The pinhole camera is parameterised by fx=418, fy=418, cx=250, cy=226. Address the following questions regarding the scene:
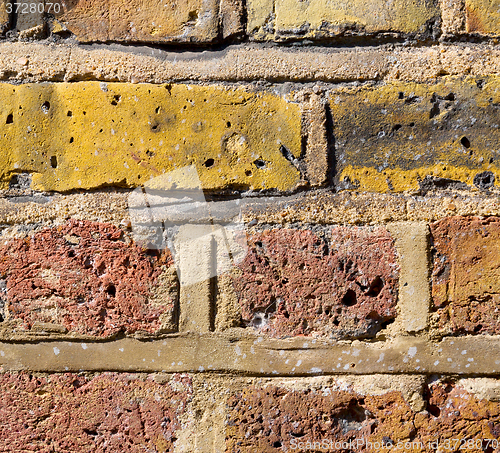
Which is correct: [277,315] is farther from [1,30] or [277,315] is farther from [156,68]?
[1,30]

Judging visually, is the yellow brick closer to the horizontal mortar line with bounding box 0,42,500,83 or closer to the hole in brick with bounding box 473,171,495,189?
the horizontal mortar line with bounding box 0,42,500,83

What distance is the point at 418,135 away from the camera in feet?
2.40

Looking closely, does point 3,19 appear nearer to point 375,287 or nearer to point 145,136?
point 145,136

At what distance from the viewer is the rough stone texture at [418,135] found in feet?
2.38

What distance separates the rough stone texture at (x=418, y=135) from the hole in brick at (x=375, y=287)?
16 cm

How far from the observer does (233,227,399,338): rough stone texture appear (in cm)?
73

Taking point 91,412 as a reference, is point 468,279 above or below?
above

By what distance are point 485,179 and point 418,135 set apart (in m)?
0.14

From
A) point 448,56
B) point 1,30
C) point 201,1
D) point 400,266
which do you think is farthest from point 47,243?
point 448,56

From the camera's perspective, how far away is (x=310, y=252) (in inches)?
28.7

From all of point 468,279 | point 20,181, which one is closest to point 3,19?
point 20,181

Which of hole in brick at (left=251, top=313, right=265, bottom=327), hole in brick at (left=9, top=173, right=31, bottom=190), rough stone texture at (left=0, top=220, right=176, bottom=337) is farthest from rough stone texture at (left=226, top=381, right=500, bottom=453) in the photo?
hole in brick at (left=9, top=173, right=31, bottom=190)

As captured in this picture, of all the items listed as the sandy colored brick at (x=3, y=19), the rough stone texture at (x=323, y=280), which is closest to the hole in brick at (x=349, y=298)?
the rough stone texture at (x=323, y=280)

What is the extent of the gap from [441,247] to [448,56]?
0.34 m
